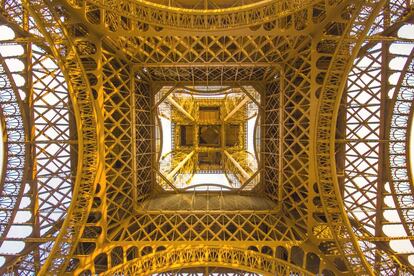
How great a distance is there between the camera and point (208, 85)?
13.1 m

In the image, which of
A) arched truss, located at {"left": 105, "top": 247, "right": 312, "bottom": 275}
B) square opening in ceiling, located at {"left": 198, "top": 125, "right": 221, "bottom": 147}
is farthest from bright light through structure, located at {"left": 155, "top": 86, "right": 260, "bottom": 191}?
arched truss, located at {"left": 105, "top": 247, "right": 312, "bottom": 275}

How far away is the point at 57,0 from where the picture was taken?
7.64m

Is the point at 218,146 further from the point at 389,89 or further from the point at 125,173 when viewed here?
the point at 389,89

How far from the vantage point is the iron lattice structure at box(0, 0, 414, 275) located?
344 inches

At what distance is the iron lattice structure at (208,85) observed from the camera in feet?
28.7

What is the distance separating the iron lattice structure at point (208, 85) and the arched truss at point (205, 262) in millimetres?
54

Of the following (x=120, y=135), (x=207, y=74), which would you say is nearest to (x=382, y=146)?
(x=207, y=74)

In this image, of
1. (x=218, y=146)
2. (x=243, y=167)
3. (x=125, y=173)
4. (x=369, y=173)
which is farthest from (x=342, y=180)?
(x=125, y=173)

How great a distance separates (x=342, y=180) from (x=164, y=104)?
34.2ft

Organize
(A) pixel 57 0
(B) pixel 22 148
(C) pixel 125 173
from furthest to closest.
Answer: (C) pixel 125 173
(B) pixel 22 148
(A) pixel 57 0

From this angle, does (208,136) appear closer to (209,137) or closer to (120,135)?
(209,137)

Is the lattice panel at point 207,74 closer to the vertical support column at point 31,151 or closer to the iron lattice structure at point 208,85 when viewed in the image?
the iron lattice structure at point 208,85

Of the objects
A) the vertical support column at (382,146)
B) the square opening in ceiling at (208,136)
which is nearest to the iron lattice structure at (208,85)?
the vertical support column at (382,146)

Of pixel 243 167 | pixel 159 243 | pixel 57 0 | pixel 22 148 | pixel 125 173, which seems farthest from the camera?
pixel 243 167
